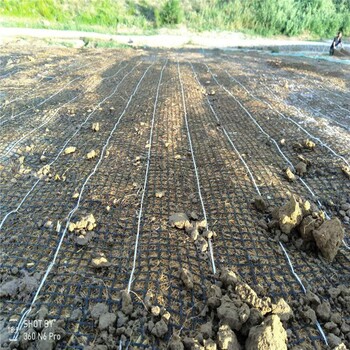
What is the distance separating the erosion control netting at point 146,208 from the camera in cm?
213

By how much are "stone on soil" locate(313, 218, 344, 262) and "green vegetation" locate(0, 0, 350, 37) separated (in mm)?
17228

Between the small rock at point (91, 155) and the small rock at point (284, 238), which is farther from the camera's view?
the small rock at point (91, 155)

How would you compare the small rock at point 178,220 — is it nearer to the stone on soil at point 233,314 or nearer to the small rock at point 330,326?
the stone on soil at point 233,314

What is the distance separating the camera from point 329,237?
8.27ft

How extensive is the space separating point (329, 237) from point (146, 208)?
1.76 m

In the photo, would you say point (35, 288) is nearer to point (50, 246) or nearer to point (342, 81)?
point (50, 246)

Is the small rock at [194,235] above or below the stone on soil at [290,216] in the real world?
below

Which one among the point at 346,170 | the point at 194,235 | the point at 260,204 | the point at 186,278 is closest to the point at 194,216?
the point at 194,235

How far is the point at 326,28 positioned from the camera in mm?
20266

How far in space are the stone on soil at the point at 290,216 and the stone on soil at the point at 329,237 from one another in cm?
18

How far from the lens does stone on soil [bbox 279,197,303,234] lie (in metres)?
2.69

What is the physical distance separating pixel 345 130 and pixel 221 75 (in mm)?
4494

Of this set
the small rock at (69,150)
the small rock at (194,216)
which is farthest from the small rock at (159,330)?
the small rock at (69,150)

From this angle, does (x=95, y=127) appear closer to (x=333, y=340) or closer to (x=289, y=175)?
(x=289, y=175)
